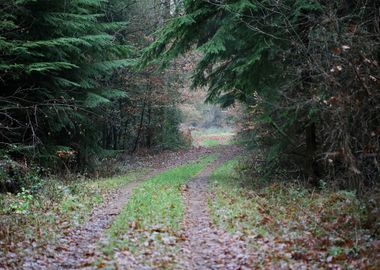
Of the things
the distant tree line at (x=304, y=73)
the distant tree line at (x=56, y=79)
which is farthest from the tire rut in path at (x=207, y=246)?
the distant tree line at (x=56, y=79)

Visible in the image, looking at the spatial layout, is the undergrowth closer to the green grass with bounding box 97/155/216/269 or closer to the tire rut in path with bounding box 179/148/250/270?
the tire rut in path with bounding box 179/148/250/270

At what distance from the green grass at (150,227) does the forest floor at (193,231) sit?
0.8 inches

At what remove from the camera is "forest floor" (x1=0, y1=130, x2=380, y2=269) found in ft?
26.1

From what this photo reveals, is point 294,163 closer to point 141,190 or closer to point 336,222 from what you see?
point 141,190

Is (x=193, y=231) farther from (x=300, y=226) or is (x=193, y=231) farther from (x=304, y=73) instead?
(x=304, y=73)

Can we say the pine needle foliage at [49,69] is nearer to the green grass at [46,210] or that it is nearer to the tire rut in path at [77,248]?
the green grass at [46,210]

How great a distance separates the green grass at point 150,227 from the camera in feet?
27.6

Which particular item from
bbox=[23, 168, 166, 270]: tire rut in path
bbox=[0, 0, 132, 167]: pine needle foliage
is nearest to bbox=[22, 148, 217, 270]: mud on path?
bbox=[23, 168, 166, 270]: tire rut in path

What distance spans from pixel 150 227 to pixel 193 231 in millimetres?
985

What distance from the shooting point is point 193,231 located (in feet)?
33.5

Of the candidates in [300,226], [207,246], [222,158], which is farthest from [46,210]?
[222,158]

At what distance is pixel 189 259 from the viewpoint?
8.23m

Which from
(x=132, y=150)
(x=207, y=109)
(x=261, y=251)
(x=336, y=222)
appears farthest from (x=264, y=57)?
(x=207, y=109)

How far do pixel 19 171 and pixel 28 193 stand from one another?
3.95 ft
